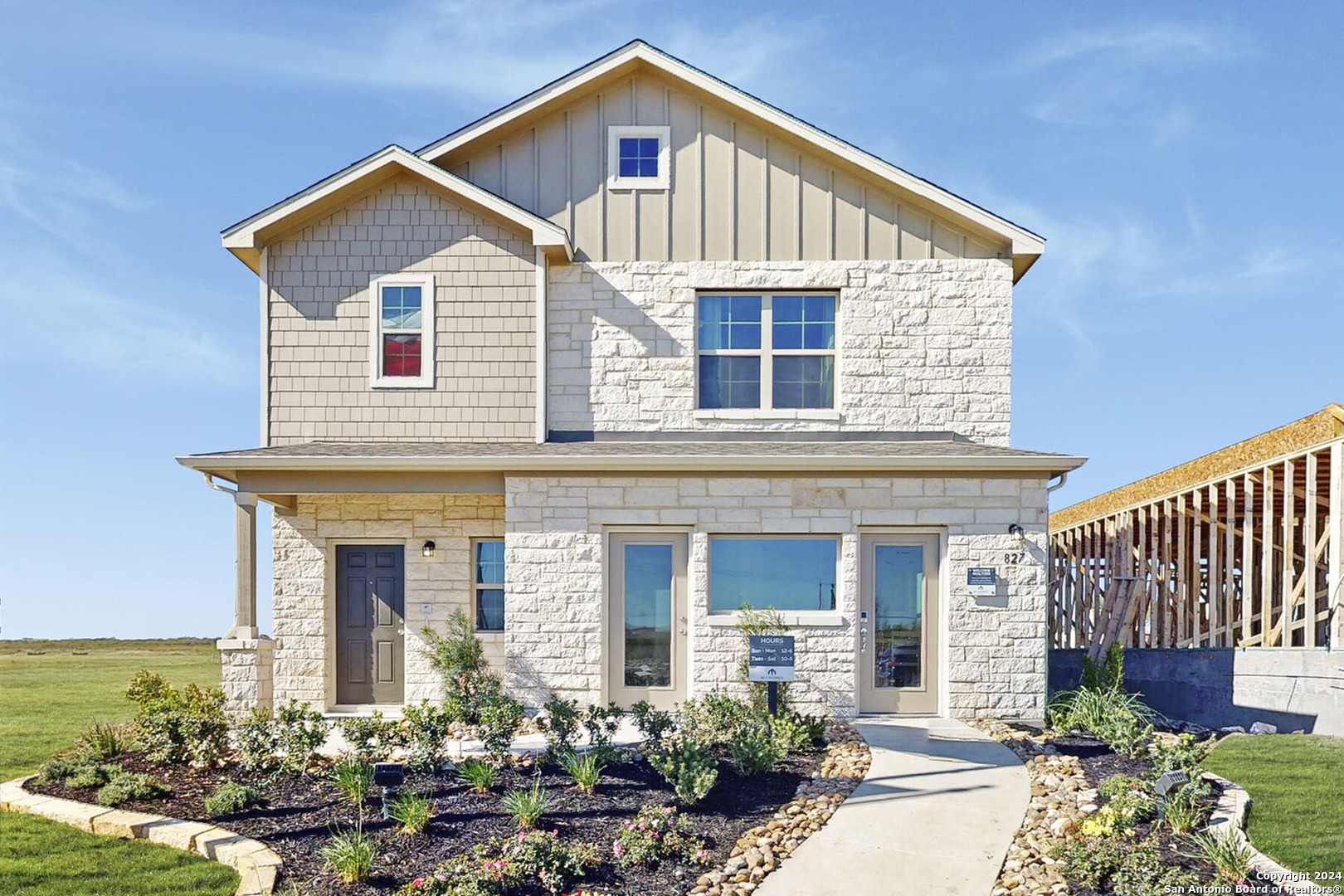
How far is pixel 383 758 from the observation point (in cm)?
923

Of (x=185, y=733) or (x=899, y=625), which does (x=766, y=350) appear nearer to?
(x=899, y=625)

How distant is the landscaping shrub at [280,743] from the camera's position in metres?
8.68

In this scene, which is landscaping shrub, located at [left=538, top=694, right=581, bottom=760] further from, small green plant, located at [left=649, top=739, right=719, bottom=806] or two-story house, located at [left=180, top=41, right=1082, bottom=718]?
two-story house, located at [left=180, top=41, right=1082, bottom=718]

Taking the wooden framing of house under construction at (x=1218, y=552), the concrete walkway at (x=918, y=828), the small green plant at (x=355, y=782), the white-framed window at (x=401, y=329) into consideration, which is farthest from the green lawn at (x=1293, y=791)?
the white-framed window at (x=401, y=329)

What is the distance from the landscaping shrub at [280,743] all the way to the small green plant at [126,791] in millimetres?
719

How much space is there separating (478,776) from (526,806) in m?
0.91

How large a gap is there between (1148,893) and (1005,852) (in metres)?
1.10

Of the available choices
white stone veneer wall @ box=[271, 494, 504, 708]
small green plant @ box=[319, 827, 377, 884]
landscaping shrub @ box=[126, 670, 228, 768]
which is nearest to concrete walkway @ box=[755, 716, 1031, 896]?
small green plant @ box=[319, 827, 377, 884]

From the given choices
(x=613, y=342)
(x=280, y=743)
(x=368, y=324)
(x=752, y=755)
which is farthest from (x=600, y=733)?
(x=368, y=324)

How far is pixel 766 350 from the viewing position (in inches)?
501

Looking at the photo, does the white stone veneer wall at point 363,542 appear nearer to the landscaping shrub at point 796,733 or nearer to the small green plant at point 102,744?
the small green plant at point 102,744

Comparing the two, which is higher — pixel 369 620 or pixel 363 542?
pixel 363 542

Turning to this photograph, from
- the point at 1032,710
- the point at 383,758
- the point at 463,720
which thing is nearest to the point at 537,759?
the point at 383,758

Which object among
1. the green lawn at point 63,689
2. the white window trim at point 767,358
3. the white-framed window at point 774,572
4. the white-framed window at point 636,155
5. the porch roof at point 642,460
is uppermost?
the white-framed window at point 636,155
